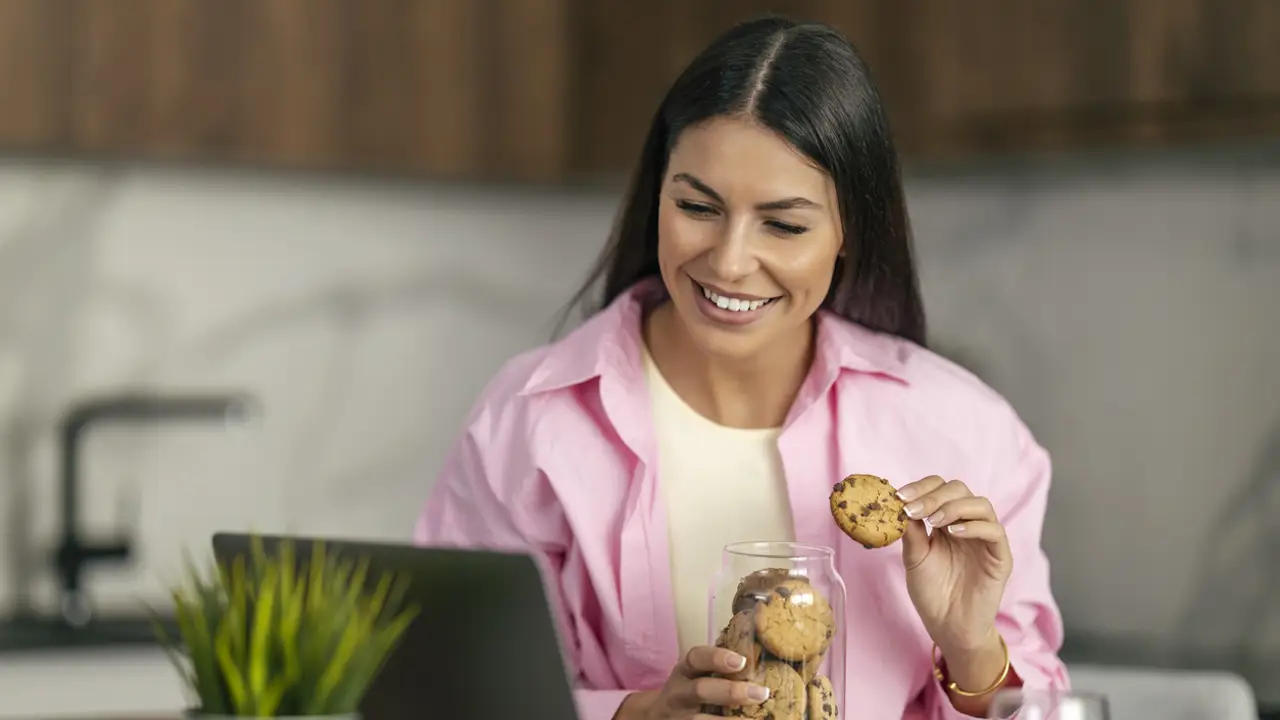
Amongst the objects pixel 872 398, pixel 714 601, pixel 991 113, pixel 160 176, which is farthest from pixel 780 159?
pixel 160 176

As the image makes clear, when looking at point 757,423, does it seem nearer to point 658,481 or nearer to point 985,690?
point 658,481

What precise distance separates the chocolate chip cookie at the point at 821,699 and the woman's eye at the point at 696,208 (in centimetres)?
48

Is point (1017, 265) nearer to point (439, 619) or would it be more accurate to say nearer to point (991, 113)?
point (991, 113)

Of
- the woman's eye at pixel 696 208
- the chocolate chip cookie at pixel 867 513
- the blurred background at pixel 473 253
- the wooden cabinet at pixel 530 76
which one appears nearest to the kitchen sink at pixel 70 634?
the blurred background at pixel 473 253

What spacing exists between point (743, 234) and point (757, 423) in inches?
10.8

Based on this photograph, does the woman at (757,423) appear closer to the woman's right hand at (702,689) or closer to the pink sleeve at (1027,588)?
the pink sleeve at (1027,588)

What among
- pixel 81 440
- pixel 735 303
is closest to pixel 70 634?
pixel 81 440

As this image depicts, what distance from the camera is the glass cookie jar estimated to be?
4.13ft

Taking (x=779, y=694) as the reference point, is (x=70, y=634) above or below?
below

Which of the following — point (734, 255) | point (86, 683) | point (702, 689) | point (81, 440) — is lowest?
point (86, 683)

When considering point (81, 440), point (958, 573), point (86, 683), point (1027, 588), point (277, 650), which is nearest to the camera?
point (277, 650)

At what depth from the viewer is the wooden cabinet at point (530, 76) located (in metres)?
2.37

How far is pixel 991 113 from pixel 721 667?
60.5 inches

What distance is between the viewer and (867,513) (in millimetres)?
1394
